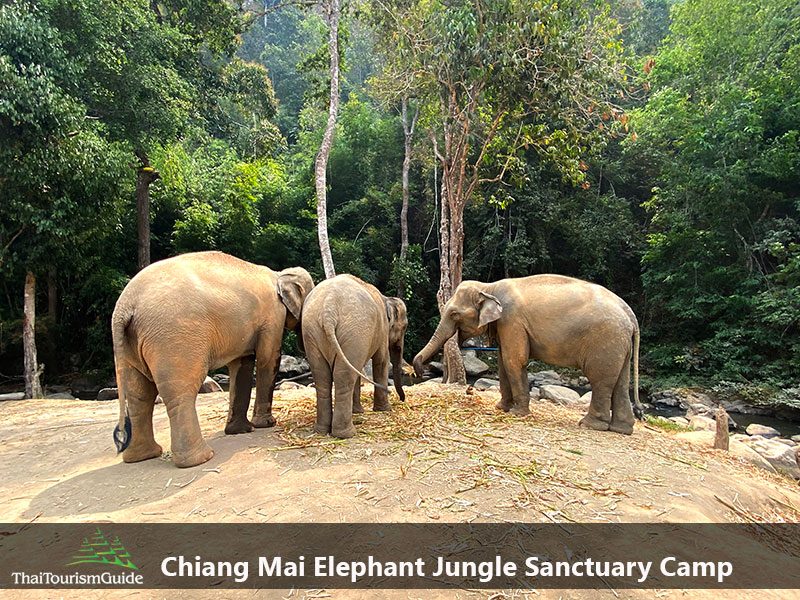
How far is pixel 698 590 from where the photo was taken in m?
2.38

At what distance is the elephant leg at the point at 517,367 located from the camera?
5.78 meters

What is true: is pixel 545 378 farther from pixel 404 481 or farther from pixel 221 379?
pixel 404 481

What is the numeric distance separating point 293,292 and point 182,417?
6.02ft

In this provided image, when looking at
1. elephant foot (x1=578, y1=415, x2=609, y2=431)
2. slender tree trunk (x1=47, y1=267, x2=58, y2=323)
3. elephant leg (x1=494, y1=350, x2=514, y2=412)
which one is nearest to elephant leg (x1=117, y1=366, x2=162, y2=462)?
elephant leg (x1=494, y1=350, x2=514, y2=412)

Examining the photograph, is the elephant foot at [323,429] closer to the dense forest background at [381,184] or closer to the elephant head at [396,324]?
the elephant head at [396,324]

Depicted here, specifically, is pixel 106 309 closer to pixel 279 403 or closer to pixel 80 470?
pixel 279 403

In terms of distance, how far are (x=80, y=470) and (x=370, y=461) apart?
2659 mm

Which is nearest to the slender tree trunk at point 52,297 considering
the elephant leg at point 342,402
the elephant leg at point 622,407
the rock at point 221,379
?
the rock at point 221,379

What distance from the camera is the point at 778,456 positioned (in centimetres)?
716

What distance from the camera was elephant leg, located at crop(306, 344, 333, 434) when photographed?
4.61 m

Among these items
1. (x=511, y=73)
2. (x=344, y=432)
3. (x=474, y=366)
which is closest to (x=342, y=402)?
(x=344, y=432)

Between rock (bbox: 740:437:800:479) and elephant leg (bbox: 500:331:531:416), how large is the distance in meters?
3.99

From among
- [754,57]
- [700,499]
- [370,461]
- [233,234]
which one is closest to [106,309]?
[233,234]

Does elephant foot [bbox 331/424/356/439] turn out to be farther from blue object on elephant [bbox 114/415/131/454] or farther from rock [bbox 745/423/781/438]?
rock [bbox 745/423/781/438]
